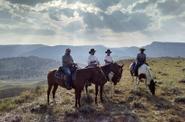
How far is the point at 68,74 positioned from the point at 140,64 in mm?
7395

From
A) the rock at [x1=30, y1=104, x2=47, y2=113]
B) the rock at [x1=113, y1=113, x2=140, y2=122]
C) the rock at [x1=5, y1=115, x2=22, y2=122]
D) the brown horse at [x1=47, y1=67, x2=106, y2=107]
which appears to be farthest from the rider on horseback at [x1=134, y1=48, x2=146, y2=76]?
the rock at [x1=5, y1=115, x2=22, y2=122]

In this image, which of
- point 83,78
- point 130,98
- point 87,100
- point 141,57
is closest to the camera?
point 83,78

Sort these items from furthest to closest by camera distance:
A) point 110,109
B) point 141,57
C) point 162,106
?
point 141,57
point 162,106
point 110,109

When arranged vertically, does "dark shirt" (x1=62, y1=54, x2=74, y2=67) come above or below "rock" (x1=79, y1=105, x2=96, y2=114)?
above

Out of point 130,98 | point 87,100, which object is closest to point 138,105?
point 130,98

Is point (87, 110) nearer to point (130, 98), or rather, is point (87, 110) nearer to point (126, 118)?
point (126, 118)

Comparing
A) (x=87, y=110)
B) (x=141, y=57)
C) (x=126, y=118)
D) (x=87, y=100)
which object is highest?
(x=141, y=57)

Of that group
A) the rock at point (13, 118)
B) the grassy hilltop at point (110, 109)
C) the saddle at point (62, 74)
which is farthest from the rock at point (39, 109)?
the saddle at point (62, 74)

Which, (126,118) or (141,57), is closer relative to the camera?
(126,118)

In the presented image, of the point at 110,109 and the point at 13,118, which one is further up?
the point at 110,109

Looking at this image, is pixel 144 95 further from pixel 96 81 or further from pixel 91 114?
pixel 91 114

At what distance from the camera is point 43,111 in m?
22.2

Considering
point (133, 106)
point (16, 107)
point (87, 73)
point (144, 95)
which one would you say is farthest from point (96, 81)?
point (16, 107)

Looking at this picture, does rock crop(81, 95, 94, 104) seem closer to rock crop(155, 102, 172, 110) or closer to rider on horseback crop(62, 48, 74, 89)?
rider on horseback crop(62, 48, 74, 89)
